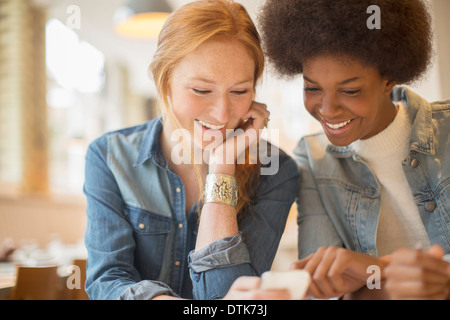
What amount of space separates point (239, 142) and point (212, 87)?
166mm

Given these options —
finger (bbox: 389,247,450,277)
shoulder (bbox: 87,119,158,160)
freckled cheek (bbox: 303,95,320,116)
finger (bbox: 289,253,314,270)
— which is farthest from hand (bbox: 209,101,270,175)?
finger (bbox: 389,247,450,277)

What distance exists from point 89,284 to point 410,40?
2.86 ft

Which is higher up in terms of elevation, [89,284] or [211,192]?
[211,192]

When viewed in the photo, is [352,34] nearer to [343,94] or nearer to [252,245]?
[343,94]

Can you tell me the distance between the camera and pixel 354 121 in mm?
1073

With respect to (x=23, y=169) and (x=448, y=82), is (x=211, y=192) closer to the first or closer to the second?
(x=448, y=82)

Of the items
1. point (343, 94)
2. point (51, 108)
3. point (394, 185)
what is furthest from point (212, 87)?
point (51, 108)

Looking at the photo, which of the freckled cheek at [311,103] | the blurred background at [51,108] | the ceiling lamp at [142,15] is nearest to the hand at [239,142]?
the freckled cheek at [311,103]

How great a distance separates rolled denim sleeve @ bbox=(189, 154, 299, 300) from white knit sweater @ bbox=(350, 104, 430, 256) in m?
0.20

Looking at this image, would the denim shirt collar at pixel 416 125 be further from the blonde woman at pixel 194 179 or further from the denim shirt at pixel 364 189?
the blonde woman at pixel 194 179

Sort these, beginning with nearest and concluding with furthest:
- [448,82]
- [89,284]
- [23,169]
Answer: [89,284] → [448,82] → [23,169]

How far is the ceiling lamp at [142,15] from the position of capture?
3533 millimetres

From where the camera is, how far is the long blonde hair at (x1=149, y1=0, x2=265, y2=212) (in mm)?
1032
